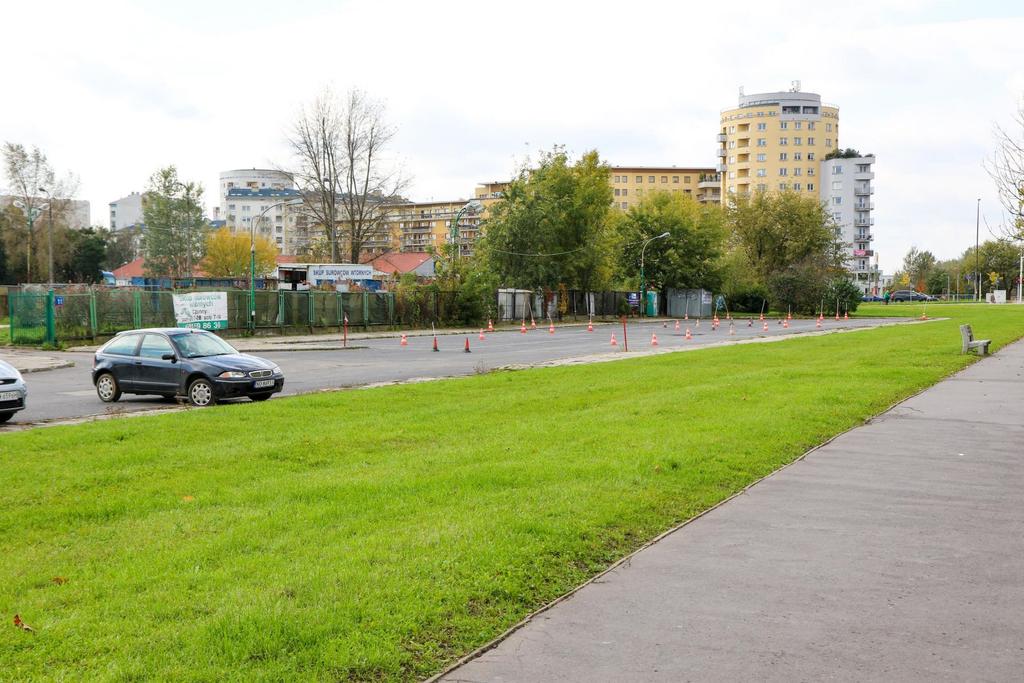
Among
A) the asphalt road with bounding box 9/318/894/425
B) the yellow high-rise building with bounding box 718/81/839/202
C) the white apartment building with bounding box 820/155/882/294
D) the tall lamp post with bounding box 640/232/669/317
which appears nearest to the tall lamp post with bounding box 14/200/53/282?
the asphalt road with bounding box 9/318/894/425

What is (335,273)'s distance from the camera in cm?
5775

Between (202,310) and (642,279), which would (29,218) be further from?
(642,279)

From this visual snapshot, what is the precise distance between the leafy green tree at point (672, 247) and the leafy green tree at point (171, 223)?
3935cm

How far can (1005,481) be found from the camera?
8.84 m

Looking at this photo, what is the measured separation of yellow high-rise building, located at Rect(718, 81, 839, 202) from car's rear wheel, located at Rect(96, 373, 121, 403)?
141 m

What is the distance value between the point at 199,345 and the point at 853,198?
503 ft

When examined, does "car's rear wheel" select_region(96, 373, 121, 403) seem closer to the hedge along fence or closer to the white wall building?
the hedge along fence

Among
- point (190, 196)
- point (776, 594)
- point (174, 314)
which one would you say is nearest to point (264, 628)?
point (776, 594)

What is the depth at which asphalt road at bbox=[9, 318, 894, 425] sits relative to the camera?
16625 mm

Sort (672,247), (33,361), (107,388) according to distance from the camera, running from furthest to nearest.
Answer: (672,247) → (33,361) → (107,388)

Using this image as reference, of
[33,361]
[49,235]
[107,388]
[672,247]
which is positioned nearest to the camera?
[107,388]

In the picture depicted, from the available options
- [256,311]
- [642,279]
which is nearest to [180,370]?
[256,311]

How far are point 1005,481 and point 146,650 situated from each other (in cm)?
778

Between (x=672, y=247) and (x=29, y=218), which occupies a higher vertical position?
(x=29, y=218)
